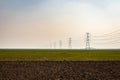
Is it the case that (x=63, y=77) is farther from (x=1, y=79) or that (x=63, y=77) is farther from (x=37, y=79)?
(x=1, y=79)

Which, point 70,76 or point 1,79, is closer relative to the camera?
point 1,79

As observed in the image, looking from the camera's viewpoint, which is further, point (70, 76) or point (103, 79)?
point (70, 76)

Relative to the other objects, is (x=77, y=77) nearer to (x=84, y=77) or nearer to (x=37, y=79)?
(x=84, y=77)

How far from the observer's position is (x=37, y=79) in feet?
78.3

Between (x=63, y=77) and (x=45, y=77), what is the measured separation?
5.45 ft

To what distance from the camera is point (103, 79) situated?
23.7 meters

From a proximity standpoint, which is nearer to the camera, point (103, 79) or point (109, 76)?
point (103, 79)

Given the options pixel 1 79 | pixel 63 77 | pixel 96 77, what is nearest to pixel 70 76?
pixel 63 77

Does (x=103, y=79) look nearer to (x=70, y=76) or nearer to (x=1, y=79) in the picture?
(x=70, y=76)

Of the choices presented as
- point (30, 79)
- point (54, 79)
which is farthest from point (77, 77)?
point (30, 79)

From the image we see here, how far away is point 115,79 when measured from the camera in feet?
77.8

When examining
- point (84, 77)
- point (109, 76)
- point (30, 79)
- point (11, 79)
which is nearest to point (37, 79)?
point (30, 79)

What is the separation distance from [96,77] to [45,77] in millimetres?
4672

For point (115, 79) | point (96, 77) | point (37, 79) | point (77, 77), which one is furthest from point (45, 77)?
point (115, 79)
